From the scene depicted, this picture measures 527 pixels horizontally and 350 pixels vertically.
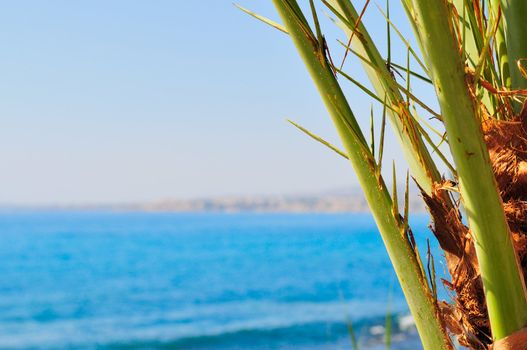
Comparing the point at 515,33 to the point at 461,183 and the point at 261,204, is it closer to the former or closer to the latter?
the point at 461,183

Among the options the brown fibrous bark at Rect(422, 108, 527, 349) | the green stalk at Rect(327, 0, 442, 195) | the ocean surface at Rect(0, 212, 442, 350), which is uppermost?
the green stalk at Rect(327, 0, 442, 195)

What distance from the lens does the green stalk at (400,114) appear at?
112 cm

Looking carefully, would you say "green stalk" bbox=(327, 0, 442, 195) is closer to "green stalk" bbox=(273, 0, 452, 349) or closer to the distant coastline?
"green stalk" bbox=(273, 0, 452, 349)

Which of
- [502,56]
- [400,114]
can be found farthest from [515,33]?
[400,114]

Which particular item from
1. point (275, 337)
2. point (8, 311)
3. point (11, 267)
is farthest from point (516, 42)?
point (11, 267)

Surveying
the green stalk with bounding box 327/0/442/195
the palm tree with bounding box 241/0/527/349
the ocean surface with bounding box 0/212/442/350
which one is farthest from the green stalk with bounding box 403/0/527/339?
the ocean surface with bounding box 0/212/442/350

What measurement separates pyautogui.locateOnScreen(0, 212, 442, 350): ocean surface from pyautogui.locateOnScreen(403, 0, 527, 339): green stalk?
176 cm

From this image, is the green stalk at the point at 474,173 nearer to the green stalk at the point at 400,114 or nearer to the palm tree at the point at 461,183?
the palm tree at the point at 461,183

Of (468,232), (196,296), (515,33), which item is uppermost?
(515,33)

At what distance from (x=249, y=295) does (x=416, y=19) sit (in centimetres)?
2528

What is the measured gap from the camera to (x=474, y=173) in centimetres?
88

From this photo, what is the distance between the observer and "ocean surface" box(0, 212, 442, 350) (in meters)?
16.7

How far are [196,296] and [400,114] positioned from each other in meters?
25.0

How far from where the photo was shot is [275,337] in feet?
53.9
